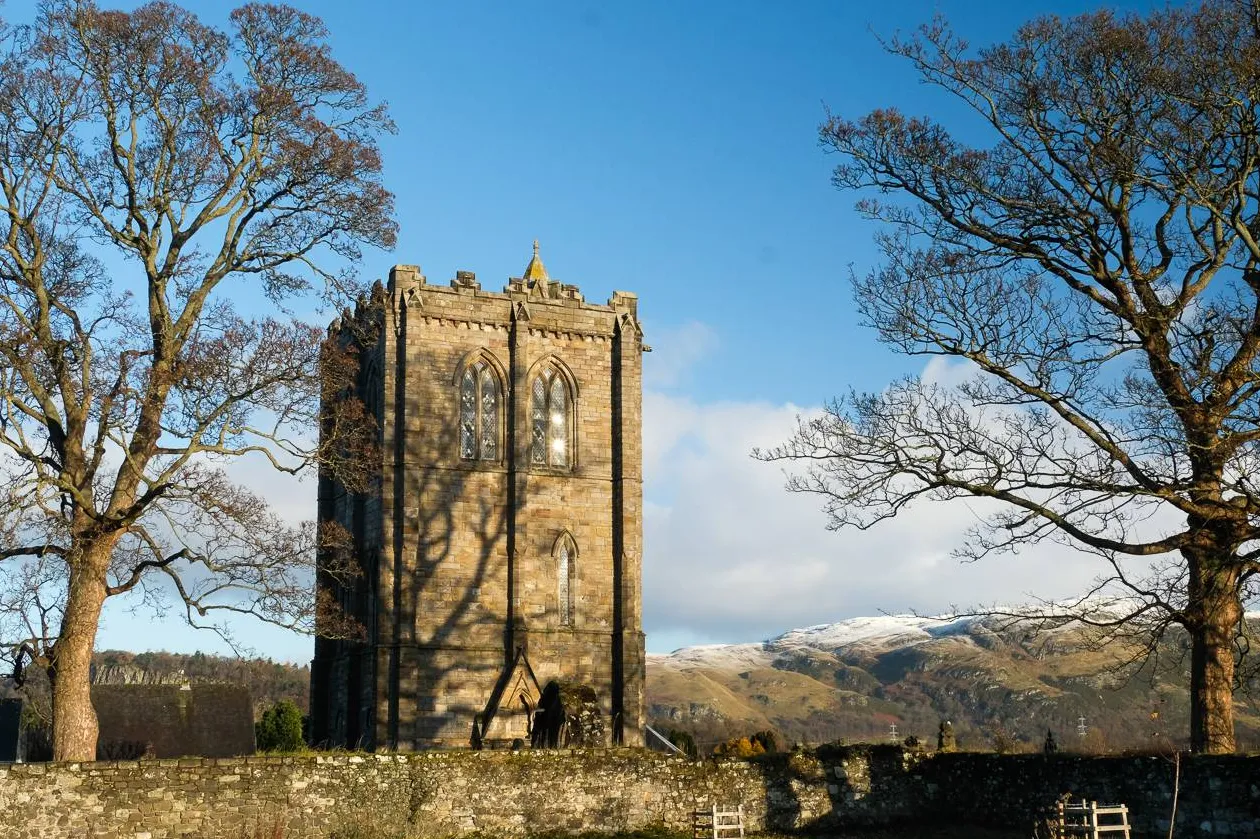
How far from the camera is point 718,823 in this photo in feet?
72.6

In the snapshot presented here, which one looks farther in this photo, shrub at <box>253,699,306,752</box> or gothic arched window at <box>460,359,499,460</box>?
shrub at <box>253,699,306,752</box>

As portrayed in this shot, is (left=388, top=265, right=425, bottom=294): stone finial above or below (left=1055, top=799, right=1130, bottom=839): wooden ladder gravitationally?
above

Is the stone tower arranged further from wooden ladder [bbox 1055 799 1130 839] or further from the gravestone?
the gravestone

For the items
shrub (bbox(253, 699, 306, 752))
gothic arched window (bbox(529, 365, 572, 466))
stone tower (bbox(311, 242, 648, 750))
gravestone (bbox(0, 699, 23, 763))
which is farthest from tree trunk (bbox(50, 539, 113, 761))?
gravestone (bbox(0, 699, 23, 763))

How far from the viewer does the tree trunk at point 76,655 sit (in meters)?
22.0

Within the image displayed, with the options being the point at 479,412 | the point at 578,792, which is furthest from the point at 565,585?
the point at 578,792

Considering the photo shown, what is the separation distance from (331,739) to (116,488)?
17.3 metres

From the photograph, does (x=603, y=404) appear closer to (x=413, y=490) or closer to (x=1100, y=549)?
(x=413, y=490)

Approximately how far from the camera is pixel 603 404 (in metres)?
38.5

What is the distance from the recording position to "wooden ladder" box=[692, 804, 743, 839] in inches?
846

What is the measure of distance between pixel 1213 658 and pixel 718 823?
779cm

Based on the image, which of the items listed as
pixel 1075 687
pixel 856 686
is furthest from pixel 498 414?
pixel 856 686

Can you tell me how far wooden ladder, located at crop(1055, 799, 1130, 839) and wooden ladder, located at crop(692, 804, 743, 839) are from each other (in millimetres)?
4741

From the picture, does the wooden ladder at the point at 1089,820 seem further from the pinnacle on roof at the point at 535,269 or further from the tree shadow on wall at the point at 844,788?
the pinnacle on roof at the point at 535,269
